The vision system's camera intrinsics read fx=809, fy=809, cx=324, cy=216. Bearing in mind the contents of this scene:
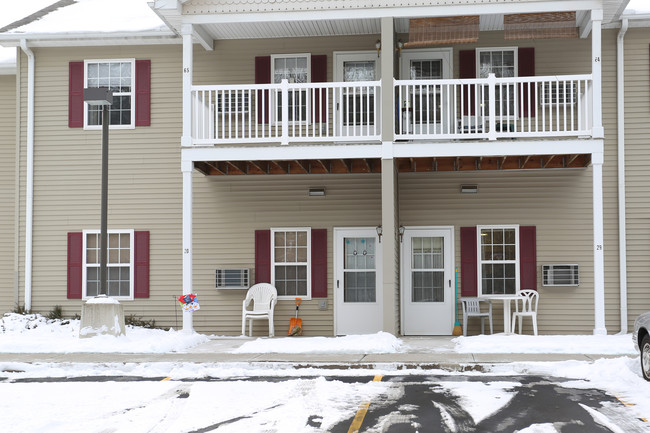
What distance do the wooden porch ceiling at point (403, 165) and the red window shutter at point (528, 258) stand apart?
1278mm

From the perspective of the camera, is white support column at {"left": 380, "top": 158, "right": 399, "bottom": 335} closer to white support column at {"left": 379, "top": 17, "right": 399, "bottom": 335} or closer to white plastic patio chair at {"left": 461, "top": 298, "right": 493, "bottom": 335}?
white support column at {"left": 379, "top": 17, "right": 399, "bottom": 335}

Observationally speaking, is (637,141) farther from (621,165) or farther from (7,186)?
(7,186)

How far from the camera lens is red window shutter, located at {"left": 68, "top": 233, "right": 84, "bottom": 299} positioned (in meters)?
16.5

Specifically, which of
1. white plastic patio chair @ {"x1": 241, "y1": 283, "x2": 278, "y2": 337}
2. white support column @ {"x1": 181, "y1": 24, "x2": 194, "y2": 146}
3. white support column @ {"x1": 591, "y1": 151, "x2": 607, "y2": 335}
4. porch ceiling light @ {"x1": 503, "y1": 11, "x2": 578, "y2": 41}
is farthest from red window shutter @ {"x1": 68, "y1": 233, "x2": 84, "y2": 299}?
white support column @ {"x1": 591, "y1": 151, "x2": 607, "y2": 335}

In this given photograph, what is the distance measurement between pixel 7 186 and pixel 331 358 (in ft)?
32.0

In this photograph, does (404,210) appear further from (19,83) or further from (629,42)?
(19,83)

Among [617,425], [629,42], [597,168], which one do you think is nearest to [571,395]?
[617,425]

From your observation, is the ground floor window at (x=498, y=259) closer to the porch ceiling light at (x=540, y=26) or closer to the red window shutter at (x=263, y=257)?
the porch ceiling light at (x=540, y=26)

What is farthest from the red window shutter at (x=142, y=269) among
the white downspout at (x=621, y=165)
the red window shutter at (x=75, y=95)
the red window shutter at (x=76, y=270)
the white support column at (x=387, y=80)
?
the white downspout at (x=621, y=165)

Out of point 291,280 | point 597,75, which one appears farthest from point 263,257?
point 597,75

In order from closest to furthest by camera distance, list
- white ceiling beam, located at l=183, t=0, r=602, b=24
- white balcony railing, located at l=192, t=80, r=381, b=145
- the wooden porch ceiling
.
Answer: white ceiling beam, located at l=183, t=0, r=602, b=24 < white balcony railing, located at l=192, t=80, r=381, b=145 < the wooden porch ceiling

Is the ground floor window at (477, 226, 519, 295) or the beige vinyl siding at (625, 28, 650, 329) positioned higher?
the beige vinyl siding at (625, 28, 650, 329)

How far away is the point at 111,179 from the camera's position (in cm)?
1652

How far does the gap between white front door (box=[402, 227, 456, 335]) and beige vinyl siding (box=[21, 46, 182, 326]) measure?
4589mm
